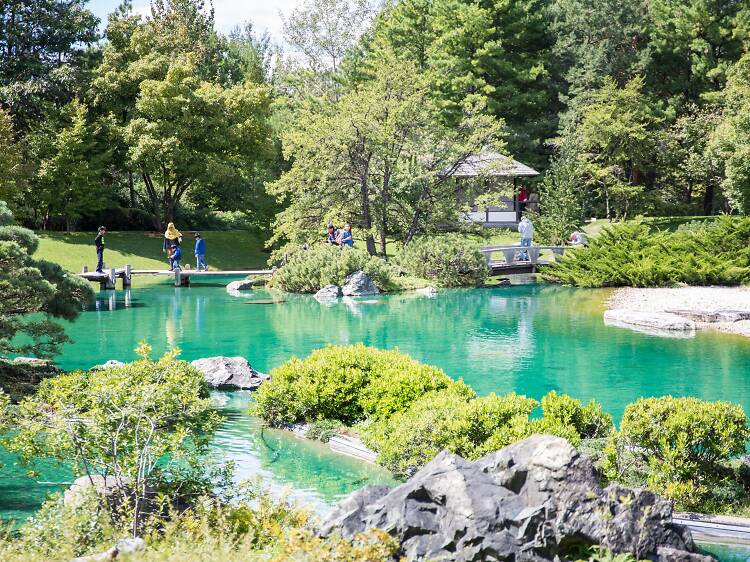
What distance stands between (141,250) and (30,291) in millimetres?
25494

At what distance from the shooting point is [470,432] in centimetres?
988

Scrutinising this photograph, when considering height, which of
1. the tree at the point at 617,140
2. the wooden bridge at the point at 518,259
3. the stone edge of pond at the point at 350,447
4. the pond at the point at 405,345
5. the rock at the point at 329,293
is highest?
the tree at the point at 617,140

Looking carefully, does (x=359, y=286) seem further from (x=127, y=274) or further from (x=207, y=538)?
(x=207, y=538)

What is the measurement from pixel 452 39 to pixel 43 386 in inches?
1578

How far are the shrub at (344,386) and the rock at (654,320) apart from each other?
10.8 metres

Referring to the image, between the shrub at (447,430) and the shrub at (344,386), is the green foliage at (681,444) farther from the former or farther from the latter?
the shrub at (344,386)

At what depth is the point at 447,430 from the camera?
9.84 metres

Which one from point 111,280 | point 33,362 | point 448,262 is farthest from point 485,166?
point 33,362

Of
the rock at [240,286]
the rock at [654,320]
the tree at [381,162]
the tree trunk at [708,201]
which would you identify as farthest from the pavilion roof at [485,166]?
the tree trunk at [708,201]

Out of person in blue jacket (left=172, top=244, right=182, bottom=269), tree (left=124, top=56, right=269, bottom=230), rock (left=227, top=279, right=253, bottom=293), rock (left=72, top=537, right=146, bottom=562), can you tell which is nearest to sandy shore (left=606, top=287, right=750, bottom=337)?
rock (left=227, top=279, right=253, bottom=293)

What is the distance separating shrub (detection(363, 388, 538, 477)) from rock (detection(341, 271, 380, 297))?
18551 mm

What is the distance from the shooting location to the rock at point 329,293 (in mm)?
28703

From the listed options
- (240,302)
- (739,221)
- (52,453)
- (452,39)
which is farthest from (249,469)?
(452,39)

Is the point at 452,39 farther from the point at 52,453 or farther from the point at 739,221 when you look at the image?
the point at 52,453
